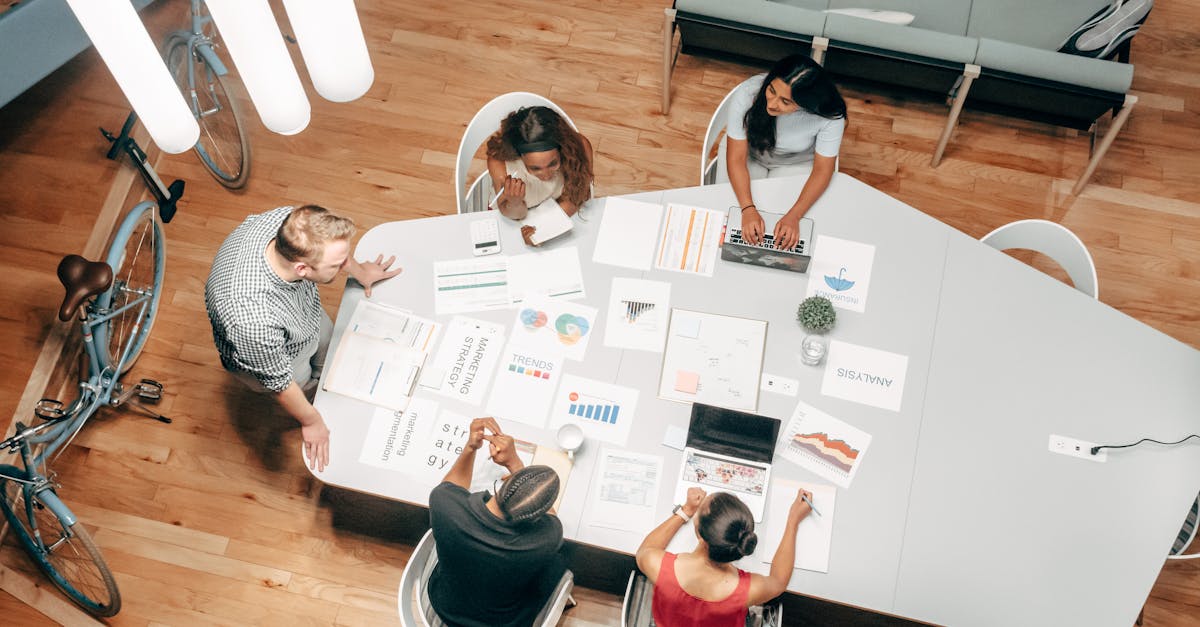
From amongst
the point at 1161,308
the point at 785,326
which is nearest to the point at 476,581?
the point at 785,326

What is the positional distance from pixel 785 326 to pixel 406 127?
2361mm

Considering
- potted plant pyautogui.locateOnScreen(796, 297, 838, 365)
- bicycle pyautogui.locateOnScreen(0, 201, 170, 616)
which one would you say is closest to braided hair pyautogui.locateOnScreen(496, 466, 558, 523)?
potted plant pyautogui.locateOnScreen(796, 297, 838, 365)

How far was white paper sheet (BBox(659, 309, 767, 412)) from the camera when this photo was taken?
2734 millimetres

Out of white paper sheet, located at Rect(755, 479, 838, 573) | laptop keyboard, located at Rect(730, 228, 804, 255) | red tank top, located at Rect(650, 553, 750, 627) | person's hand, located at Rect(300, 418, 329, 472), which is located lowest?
red tank top, located at Rect(650, 553, 750, 627)

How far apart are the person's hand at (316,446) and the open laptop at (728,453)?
1.18 m

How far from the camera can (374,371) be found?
2.79 meters

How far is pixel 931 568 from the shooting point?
2.51m

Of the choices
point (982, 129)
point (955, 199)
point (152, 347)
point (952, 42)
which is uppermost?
point (952, 42)

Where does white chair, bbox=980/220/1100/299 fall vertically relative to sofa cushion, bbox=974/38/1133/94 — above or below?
below

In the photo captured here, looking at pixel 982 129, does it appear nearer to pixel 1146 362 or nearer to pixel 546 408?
pixel 1146 362

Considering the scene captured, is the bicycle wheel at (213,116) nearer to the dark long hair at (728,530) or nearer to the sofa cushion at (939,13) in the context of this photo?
the dark long hair at (728,530)

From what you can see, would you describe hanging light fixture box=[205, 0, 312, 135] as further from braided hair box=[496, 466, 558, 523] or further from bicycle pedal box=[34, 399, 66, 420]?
bicycle pedal box=[34, 399, 66, 420]

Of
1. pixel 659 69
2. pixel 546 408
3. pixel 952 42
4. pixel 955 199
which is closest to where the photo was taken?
pixel 546 408

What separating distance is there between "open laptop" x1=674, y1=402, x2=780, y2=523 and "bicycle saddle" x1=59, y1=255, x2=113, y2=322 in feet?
7.32
